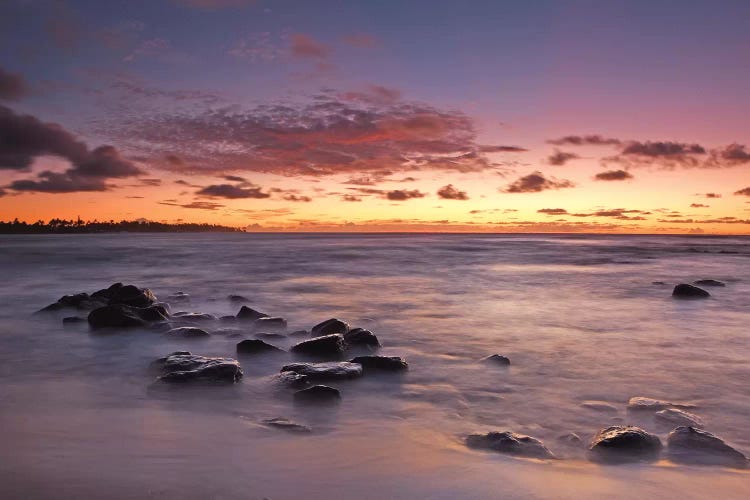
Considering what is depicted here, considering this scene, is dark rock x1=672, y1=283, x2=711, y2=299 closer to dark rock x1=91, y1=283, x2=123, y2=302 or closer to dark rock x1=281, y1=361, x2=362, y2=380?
dark rock x1=281, y1=361, x2=362, y2=380

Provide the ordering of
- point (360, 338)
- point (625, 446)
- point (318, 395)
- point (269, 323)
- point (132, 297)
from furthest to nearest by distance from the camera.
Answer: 1. point (132, 297)
2. point (269, 323)
3. point (360, 338)
4. point (318, 395)
5. point (625, 446)

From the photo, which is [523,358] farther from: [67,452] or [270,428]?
[67,452]

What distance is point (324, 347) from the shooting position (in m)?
7.77

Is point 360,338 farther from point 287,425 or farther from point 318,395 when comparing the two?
point 287,425

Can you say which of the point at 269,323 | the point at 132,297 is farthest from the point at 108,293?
the point at 269,323

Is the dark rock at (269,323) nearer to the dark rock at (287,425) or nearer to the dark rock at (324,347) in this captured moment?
the dark rock at (324,347)

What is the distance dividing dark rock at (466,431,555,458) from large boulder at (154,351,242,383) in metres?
3.02

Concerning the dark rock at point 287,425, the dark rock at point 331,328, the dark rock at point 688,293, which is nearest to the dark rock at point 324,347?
the dark rock at point 331,328

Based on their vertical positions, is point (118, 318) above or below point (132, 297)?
below

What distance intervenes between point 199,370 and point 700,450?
5085 mm

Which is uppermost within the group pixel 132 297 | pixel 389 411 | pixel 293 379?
pixel 132 297

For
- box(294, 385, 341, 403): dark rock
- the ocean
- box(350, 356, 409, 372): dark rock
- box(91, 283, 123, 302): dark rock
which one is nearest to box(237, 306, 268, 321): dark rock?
the ocean

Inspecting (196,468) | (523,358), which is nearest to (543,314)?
(523,358)

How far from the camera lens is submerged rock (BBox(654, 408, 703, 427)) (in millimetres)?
5199
